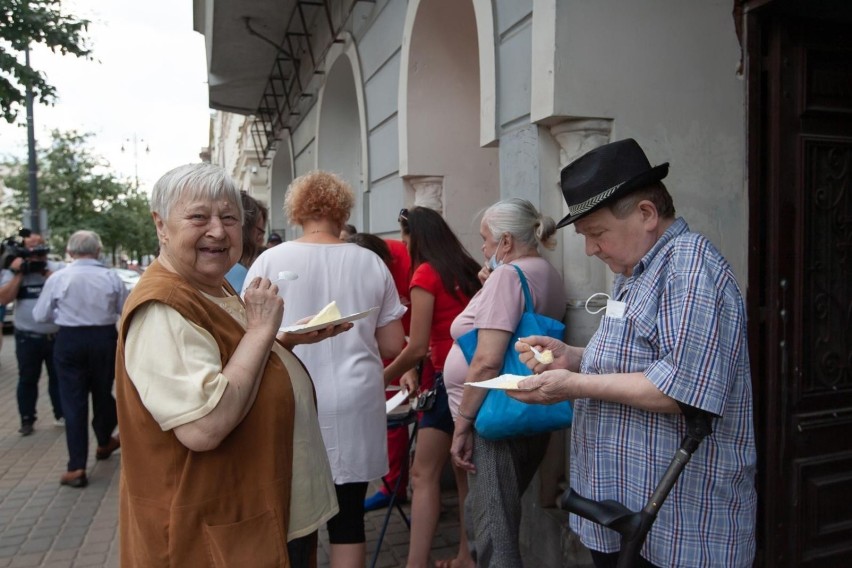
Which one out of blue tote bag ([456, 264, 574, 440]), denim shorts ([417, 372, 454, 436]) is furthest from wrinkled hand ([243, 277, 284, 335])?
denim shorts ([417, 372, 454, 436])

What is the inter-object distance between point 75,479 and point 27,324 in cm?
203

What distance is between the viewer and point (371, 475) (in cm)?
284

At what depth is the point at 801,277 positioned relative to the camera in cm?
298

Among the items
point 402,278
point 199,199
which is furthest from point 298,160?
point 199,199

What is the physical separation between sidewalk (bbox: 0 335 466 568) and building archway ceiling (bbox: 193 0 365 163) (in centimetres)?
519

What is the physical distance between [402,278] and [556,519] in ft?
7.03

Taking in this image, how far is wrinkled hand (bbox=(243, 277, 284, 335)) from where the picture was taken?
181 cm

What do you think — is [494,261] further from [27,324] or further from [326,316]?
[27,324]

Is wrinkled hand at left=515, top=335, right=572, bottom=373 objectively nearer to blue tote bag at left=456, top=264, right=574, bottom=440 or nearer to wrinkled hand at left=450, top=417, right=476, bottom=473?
blue tote bag at left=456, top=264, right=574, bottom=440

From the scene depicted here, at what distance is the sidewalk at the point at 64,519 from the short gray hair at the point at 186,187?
2.65 m

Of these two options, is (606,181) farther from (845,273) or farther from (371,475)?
(845,273)

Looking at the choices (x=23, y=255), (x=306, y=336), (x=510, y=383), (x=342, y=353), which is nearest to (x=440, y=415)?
(x=342, y=353)

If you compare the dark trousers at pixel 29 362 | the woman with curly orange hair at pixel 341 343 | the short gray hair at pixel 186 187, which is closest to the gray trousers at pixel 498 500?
the woman with curly orange hair at pixel 341 343

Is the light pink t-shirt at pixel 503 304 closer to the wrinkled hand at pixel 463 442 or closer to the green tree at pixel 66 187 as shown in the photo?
the wrinkled hand at pixel 463 442
